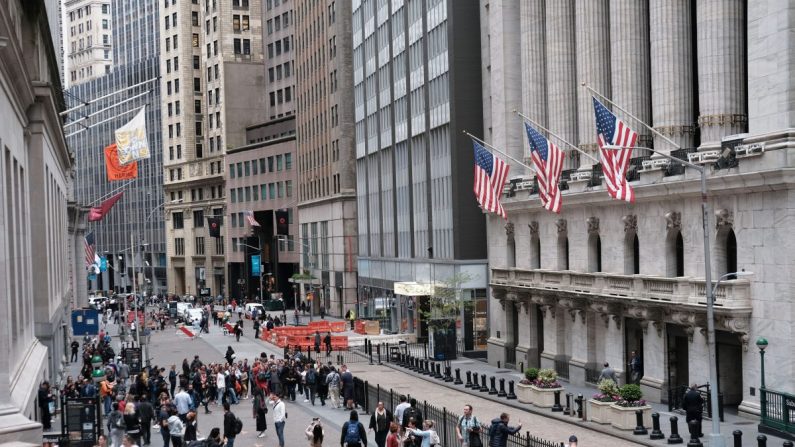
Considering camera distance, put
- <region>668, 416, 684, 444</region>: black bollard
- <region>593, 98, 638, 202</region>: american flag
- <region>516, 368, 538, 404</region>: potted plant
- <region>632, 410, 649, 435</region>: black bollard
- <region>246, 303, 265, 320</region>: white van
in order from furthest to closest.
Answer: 1. <region>246, 303, 265, 320</region>: white van
2. <region>516, 368, 538, 404</region>: potted plant
3. <region>593, 98, 638, 202</region>: american flag
4. <region>632, 410, 649, 435</region>: black bollard
5. <region>668, 416, 684, 444</region>: black bollard

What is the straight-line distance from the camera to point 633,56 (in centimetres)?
4631

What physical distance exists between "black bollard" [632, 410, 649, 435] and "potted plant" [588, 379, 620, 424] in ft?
3.28

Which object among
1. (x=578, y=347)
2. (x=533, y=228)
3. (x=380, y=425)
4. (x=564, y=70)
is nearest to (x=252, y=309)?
(x=533, y=228)

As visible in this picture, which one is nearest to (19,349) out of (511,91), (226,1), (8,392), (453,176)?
(8,392)

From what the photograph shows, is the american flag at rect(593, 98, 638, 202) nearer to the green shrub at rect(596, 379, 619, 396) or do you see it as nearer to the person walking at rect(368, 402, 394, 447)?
the green shrub at rect(596, 379, 619, 396)

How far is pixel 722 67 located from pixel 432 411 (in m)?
16.6

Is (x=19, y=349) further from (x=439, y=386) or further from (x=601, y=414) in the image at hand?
(x=439, y=386)

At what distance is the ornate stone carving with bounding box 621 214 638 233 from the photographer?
44219 millimetres

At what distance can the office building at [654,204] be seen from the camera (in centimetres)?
3534

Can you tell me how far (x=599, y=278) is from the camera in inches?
1832

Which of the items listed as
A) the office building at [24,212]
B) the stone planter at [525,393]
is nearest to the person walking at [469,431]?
the office building at [24,212]

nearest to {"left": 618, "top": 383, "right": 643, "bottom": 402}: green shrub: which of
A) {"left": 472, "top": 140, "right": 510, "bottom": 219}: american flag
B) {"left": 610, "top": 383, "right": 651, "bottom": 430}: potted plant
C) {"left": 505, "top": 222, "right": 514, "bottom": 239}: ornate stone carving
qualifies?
{"left": 610, "top": 383, "right": 651, "bottom": 430}: potted plant

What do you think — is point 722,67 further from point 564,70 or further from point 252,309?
point 252,309

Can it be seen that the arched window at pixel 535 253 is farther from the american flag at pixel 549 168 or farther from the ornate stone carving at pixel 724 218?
the ornate stone carving at pixel 724 218
